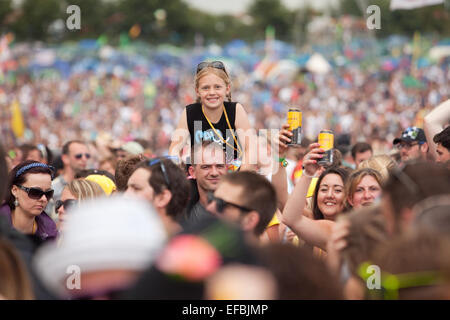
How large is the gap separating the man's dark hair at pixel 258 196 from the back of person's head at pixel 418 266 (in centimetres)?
139

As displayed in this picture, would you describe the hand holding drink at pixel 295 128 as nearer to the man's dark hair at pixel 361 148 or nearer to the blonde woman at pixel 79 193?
the blonde woman at pixel 79 193

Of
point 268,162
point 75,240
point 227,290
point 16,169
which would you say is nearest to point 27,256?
point 75,240

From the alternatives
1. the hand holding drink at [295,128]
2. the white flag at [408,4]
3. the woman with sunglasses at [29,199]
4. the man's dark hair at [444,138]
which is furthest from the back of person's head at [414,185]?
the white flag at [408,4]

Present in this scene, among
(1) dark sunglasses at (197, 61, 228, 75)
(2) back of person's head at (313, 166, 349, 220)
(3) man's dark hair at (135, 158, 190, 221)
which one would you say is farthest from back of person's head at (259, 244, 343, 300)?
(1) dark sunglasses at (197, 61, 228, 75)

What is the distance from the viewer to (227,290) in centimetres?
195

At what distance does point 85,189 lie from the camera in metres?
5.53

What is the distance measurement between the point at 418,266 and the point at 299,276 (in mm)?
419

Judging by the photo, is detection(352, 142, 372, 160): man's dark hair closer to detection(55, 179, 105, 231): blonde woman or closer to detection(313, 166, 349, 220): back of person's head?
detection(313, 166, 349, 220): back of person's head

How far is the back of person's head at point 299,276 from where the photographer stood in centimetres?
202

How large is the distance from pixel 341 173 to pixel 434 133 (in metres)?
0.89

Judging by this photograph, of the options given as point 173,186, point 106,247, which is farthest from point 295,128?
point 106,247

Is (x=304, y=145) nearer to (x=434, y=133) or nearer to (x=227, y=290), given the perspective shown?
(x=434, y=133)

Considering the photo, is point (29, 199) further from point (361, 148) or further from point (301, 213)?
point (361, 148)

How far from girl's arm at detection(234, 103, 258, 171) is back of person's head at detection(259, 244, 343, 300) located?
3512 mm
